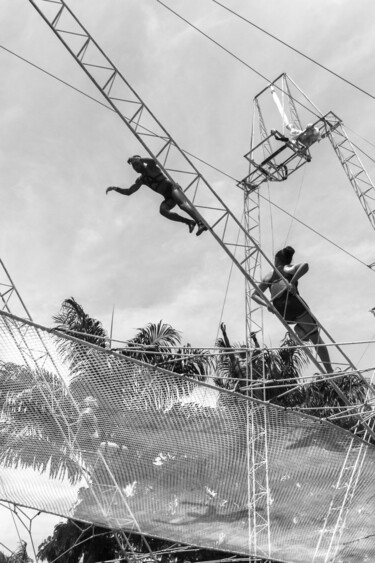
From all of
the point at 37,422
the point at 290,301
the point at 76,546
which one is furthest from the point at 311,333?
the point at 76,546

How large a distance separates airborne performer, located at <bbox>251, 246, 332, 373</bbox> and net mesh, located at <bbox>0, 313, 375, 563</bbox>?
1.49m

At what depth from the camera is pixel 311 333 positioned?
34.2 feet

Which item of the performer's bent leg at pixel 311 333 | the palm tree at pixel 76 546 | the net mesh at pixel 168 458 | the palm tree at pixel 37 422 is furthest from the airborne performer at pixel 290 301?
the palm tree at pixel 76 546

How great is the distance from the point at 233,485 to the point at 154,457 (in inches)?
47.1

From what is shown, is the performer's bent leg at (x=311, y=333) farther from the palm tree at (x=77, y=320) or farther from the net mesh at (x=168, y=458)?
the palm tree at (x=77, y=320)

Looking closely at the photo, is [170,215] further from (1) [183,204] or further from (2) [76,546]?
(2) [76,546]

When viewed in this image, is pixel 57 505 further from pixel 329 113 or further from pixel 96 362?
pixel 329 113

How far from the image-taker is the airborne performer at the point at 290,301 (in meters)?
10.2

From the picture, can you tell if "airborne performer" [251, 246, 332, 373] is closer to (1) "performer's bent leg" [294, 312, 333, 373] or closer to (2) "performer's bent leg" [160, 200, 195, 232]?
(1) "performer's bent leg" [294, 312, 333, 373]

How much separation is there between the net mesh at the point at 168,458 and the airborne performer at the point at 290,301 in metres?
1.49

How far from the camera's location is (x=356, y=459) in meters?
9.48

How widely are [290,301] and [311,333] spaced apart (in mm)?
587

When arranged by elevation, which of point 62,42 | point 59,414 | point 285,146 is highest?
point 285,146

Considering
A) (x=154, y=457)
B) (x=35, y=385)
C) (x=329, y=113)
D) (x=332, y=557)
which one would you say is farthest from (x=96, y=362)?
(x=329, y=113)
